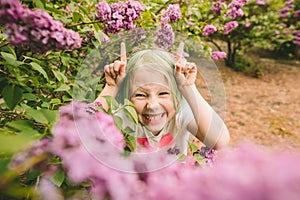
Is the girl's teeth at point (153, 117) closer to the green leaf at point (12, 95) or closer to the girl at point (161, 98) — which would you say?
the girl at point (161, 98)

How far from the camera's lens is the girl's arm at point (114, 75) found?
3.70ft

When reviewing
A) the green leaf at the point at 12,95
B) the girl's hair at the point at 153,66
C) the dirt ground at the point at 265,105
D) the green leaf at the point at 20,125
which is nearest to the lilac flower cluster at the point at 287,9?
the dirt ground at the point at 265,105

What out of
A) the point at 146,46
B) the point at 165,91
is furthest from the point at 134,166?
the point at 146,46

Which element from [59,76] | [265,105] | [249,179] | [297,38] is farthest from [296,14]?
[249,179]

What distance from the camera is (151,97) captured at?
42.4 inches

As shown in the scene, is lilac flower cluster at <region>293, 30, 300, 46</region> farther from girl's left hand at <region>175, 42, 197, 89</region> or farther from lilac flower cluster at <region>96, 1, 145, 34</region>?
lilac flower cluster at <region>96, 1, 145, 34</region>

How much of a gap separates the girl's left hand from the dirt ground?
7.93 ft

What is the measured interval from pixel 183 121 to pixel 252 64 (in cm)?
614

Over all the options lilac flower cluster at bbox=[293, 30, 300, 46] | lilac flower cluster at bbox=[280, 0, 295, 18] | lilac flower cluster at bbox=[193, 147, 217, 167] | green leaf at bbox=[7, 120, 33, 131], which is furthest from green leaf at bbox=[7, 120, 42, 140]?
lilac flower cluster at bbox=[293, 30, 300, 46]

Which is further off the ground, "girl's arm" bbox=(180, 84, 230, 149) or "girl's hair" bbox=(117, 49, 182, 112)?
"girl's hair" bbox=(117, 49, 182, 112)

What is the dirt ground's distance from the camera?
14.1 feet

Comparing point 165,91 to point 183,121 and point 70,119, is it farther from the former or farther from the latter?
point 70,119

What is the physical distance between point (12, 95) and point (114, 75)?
385 mm

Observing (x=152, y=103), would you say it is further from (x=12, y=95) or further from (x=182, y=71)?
(x=12, y=95)
